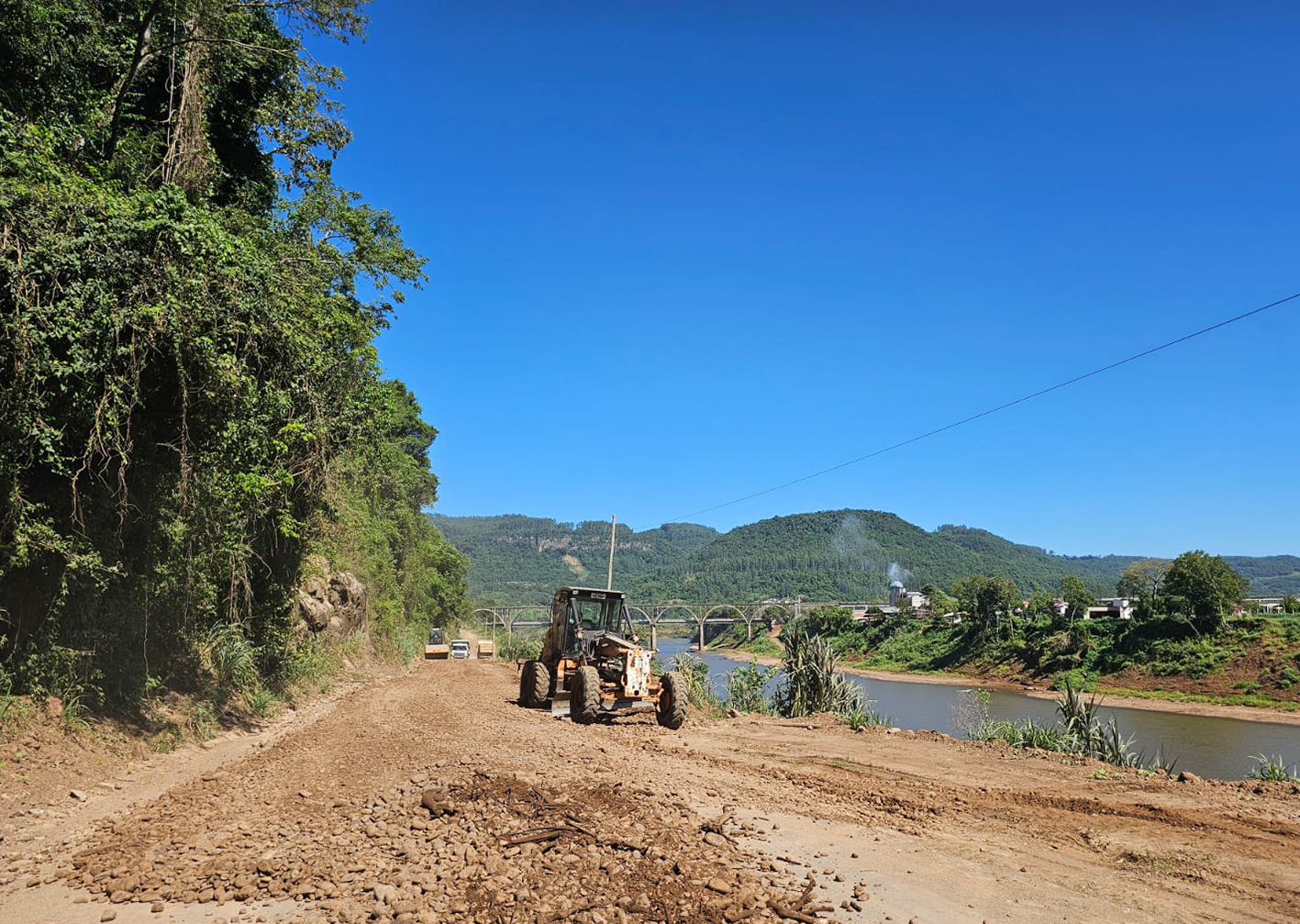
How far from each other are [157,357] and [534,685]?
A: 32.2 feet

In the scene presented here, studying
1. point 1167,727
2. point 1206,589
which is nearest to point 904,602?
point 1206,589

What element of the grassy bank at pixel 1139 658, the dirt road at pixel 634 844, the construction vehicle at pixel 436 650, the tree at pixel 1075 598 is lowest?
the construction vehicle at pixel 436 650

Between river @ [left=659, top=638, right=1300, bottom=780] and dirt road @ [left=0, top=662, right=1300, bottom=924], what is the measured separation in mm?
11177

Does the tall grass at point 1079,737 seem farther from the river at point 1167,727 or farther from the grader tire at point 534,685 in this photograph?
the grader tire at point 534,685

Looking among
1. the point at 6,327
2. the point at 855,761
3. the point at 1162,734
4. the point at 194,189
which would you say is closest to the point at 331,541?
the point at 194,189

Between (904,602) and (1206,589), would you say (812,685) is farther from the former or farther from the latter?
(904,602)

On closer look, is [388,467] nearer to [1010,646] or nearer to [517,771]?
[517,771]

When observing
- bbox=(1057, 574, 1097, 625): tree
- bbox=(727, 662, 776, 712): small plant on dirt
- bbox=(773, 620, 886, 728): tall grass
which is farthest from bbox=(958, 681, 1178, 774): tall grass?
bbox=(1057, 574, 1097, 625): tree

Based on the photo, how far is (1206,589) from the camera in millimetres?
44562

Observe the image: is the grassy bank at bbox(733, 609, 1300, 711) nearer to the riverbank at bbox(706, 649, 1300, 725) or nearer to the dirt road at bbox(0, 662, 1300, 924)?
the riverbank at bbox(706, 649, 1300, 725)

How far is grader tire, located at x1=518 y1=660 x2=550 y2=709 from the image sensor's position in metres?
15.8

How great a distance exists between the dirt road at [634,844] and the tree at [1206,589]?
43474mm

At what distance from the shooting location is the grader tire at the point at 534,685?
621 inches

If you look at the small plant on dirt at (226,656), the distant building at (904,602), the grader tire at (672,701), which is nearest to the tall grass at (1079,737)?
the grader tire at (672,701)
